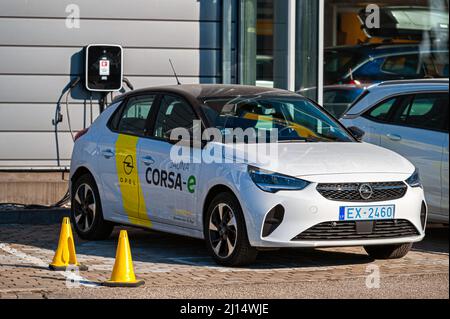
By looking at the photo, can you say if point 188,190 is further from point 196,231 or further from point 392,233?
point 392,233

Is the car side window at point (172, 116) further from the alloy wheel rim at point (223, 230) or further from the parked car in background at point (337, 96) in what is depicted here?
the parked car in background at point (337, 96)

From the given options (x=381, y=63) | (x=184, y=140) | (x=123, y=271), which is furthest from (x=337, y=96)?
(x=123, y=271)

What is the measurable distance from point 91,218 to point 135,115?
1.12m

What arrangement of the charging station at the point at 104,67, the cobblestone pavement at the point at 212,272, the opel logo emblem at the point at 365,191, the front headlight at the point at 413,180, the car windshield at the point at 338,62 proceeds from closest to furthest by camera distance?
the cobblestone pavement at the point at 212,272, the opel logo emblem at the point at 365,191, the front headlight at the point at 413,180, the car windshield at the point at 338,62, the charging station at the point at 104,67

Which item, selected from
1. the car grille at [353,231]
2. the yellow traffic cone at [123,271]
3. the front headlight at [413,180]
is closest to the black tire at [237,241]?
the car grille at [353,231]

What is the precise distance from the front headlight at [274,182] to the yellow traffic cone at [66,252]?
157 cm

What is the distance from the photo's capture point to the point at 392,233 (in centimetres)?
984

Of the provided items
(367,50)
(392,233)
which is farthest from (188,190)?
(367,50)

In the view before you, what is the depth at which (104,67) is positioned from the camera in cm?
1520

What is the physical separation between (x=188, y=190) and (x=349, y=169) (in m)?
1.46

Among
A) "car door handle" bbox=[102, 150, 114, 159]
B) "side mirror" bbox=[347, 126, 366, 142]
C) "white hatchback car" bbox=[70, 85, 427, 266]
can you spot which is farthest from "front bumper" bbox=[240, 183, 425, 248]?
"car door handle" bbox=[102, 150, 114, 159]

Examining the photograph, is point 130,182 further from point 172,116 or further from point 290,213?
point 290,213

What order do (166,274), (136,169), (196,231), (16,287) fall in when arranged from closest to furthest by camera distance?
(16,287)
(166,274)
(196,231)
(136,169)

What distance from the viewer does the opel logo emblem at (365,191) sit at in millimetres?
9648
